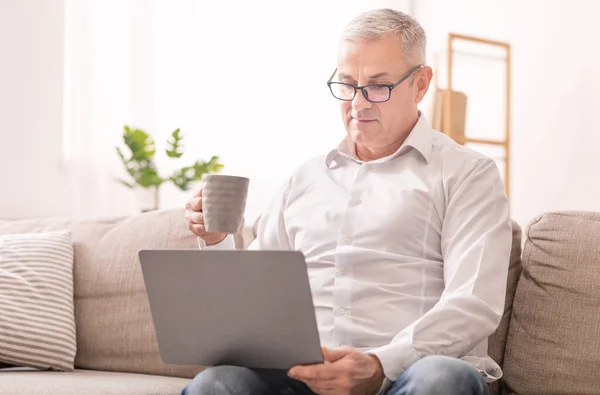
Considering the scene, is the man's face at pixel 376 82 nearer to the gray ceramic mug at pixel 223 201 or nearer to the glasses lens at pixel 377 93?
the glasses lens at pixel 377 93

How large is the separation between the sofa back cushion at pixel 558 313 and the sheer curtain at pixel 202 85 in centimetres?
255

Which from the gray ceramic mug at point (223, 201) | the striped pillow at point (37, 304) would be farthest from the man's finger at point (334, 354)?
the striped pillow at point (37, 304)

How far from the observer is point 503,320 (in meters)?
1.76

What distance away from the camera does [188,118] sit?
A: 4129mm

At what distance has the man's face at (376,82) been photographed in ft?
5.71

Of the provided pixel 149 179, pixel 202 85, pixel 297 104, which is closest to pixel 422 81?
pixel 149 179

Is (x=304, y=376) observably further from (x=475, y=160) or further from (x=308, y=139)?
(x=308, y=139)

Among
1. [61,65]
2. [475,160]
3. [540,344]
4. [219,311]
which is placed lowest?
[540,344]

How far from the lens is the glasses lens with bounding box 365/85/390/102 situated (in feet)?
5.73

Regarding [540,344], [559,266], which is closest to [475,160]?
[559,266]

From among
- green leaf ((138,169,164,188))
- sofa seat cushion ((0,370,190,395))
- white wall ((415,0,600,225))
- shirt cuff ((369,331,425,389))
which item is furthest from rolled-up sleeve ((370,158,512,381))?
white wall ((415,0,600,225))

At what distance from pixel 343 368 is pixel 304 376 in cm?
6

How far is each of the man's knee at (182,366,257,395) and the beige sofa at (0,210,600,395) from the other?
0.36 meters

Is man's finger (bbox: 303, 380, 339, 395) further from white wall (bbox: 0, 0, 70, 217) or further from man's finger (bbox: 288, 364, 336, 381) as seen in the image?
white wall (bbox: 0, 0, 70, 217)
